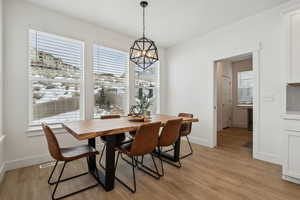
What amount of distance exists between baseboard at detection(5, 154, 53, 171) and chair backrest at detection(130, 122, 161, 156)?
6.22 ft

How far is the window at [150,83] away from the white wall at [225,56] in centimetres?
43

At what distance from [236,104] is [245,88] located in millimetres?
710

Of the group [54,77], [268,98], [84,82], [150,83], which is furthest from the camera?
[150,83]

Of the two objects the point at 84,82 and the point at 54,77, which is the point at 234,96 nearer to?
the point at 84,82

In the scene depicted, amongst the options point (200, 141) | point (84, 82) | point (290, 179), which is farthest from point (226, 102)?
point (84, 82)

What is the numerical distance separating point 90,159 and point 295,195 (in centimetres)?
273

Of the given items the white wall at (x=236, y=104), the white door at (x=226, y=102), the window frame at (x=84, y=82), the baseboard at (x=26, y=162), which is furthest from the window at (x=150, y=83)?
the white wall at (x=236, y=104)

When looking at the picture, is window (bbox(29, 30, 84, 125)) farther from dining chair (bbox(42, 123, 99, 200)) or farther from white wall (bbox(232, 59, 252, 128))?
white wall (bbox(232, 59, 252, 128))

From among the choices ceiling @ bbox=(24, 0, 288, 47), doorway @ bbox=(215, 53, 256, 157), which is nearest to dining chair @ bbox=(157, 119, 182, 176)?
ceiling @ bbox=(24, 0, 288, 47)

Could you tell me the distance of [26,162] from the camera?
8.28ft

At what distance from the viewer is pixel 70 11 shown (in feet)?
9.24

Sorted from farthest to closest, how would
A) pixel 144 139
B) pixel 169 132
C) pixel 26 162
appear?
pixel 26 162, pixel 169 132, pixel 144 139

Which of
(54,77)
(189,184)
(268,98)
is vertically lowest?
(189,184)

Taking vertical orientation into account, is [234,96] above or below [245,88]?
below
